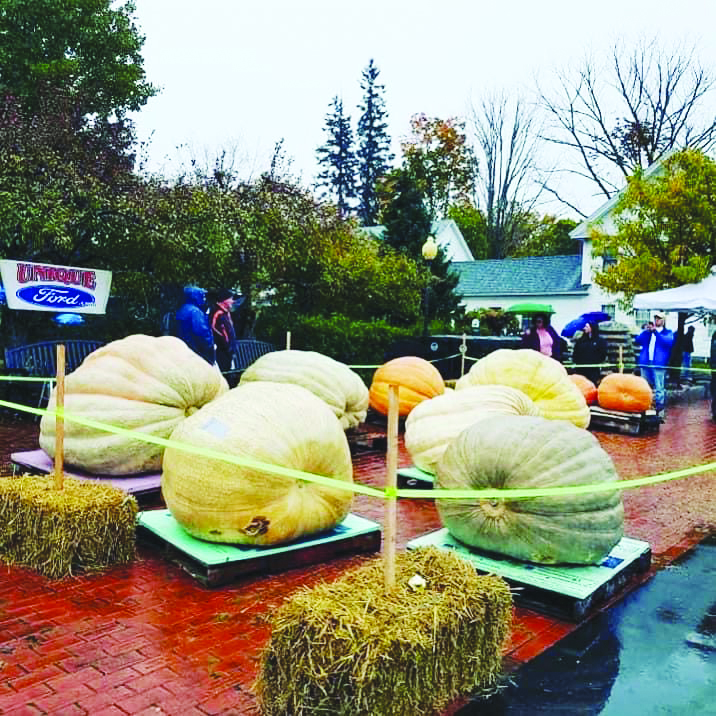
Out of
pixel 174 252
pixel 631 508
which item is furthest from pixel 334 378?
pixel 174 252

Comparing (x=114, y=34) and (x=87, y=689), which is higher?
(x=114, y=34)

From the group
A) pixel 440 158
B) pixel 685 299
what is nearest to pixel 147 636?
pixel 685 299

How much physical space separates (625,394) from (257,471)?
309 inches

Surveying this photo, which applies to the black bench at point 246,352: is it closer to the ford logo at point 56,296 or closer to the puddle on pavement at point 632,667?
the ford logo at point 56,296

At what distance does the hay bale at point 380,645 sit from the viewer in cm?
239

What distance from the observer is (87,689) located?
2.90 m

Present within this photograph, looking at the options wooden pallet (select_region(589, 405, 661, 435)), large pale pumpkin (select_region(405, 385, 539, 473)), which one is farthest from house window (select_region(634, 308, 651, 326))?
large pale pumpkin (select_region(405, 385, 539, 473))

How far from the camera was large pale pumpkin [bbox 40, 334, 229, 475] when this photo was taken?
18.0 ft

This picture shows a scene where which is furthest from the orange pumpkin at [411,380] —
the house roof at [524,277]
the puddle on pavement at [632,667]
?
the house roof at [524,277]

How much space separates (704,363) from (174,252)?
20577 mm

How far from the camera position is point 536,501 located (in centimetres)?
398

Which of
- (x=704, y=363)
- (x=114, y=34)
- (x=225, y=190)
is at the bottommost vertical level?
(x=704, y=363)

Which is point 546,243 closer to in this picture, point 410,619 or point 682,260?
point 682,260

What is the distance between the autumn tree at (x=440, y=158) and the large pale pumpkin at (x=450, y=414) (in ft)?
127
